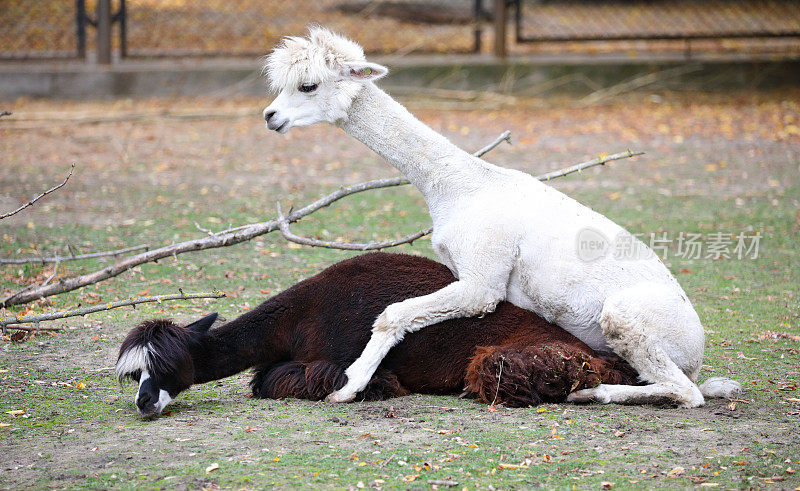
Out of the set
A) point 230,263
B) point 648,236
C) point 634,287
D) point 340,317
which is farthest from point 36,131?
point 634,287

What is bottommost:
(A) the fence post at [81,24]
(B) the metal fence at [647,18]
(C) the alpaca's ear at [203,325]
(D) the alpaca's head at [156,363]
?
(D) the alpaca's head at [156,363]

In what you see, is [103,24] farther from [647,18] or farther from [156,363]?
[156,363]

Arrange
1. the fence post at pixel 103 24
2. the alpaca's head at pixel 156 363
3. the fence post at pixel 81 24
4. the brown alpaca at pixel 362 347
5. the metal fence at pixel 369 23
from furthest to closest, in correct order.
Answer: the metal fence at pixel 369 23, the fence post at pixel 103 24, the fence post at pixel 81 24, the brown alpaca at pixel 362 347, the alpaca's head at pixel 156 363

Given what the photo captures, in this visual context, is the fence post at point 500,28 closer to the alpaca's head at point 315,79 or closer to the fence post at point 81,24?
the fence post at point 81,24

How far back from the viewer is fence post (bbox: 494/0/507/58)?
15.6 m

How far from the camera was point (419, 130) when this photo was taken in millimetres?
5207

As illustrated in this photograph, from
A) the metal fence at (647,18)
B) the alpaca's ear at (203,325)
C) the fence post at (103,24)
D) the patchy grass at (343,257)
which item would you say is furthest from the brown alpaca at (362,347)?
the metal fence at (647,18)

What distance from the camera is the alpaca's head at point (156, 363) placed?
4.54 meters

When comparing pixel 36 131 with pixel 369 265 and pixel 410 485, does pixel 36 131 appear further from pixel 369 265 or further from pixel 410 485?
pixel 410 485

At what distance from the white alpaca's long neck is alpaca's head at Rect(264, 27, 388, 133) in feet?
0.30

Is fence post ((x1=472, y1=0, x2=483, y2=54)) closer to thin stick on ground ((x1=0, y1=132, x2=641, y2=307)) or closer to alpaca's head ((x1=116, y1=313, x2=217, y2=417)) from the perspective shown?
thin stick on ground ((x1=0, y1=132, x2=641, y2=307))

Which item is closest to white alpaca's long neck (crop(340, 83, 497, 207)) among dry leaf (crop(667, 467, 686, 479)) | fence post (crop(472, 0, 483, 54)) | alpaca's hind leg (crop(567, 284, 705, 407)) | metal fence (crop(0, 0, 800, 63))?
alpaca's hind leg (crop(567, 284, 705, 407))

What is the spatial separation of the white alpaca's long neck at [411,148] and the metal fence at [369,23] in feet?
35.4

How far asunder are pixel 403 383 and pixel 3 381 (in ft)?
7.15
